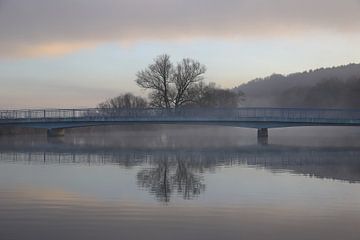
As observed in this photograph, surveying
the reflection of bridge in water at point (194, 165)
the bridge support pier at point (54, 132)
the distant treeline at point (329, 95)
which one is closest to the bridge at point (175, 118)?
the bridge support pier at point (54, 132)

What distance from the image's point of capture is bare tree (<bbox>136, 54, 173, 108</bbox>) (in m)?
80.4

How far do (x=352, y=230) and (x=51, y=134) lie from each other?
190 ft

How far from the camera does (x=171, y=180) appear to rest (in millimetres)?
20203

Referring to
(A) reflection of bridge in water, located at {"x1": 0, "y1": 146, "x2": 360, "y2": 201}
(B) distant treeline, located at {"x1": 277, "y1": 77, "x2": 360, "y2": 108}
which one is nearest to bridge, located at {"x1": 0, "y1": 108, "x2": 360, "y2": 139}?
(A) reflection of bridge in water, located at {"x1": 0, "y1": 146, "x2": 360, "y2": 201}

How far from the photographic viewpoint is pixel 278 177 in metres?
21.7

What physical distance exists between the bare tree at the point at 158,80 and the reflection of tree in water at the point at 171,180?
51.8 m

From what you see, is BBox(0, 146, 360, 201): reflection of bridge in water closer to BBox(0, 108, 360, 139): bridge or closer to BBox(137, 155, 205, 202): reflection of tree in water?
BBox(137, 155, 205, 202): reflection of tree in water

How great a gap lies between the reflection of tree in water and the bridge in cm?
2974

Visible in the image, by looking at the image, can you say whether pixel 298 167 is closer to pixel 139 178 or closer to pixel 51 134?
pixel 139 178

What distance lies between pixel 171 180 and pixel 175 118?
40.2m

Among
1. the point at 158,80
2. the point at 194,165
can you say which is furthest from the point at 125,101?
the point at 194,165

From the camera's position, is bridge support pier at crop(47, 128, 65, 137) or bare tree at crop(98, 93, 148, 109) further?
bare tree at crop(98, 93, 148, 109)

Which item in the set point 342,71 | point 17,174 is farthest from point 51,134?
point 342,71

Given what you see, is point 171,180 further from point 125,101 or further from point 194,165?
point 125,101
